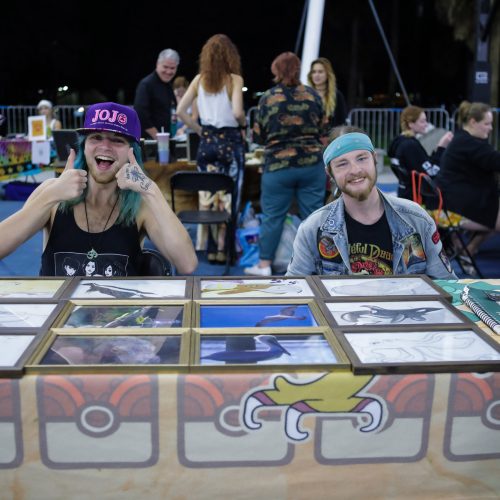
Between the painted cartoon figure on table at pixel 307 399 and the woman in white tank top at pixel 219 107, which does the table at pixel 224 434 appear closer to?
the painted cartoon figure on table at pixel 307 399

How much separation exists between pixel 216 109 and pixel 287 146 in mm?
731

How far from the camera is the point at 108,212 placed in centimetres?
238

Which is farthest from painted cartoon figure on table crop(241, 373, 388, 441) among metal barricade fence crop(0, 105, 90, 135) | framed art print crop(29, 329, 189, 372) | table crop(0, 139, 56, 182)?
metal barricade fence crop(0, 105, 90, 135)

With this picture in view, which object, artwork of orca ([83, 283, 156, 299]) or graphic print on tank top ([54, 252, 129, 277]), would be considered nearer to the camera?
artwork of orca ([83, 283, 156, 299])

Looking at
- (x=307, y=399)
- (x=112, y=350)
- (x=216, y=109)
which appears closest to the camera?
(x=307, y=399)

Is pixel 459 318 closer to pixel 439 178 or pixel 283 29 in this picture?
pixel 439 178

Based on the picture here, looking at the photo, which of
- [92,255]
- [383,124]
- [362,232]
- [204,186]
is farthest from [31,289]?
[383,124]

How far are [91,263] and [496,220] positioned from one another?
3708mm

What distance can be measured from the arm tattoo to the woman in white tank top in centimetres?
315

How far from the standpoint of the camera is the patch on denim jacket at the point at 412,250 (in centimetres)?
234

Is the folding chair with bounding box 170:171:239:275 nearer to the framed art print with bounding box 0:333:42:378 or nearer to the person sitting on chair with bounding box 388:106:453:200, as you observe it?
the person sitting on chair with bounding box 388:106:453:200

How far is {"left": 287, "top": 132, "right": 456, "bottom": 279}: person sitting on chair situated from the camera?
7.69 feet

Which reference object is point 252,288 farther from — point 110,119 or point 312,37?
point 312,37

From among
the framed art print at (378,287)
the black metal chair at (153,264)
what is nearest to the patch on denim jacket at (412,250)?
the framed art print at (378,287)
